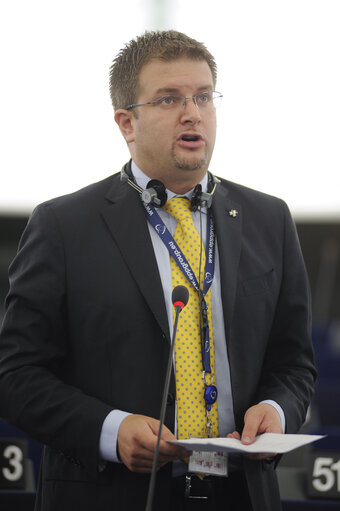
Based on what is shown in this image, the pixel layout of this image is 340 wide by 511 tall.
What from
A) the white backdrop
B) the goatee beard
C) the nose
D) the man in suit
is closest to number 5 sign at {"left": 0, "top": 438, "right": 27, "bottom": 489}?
the man in suit

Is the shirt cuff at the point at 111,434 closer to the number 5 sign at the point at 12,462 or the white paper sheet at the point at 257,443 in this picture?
the white paper sheet at the point at 257,443

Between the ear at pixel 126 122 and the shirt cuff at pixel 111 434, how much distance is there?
0.77 meters

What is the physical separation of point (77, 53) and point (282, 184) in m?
2.63

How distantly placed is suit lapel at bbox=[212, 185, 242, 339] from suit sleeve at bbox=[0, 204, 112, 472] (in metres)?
0.38

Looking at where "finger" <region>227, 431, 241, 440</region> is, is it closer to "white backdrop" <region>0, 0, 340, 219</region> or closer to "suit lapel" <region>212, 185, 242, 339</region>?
"suit lapel" <region>212, 185, 242, 339</region>

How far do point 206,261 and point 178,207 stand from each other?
172 millimetres

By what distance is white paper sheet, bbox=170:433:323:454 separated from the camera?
4.91 ft

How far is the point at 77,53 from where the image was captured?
24.1ft

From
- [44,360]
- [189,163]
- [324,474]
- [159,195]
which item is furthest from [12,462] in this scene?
[189,163]

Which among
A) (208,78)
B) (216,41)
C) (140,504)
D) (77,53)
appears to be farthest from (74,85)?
(140,504)

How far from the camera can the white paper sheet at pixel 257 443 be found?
1.50 metres

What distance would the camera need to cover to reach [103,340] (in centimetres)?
177

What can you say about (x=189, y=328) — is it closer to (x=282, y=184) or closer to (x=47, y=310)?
(x=47, y=310)

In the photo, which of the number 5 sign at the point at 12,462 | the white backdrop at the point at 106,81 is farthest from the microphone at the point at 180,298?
the white backdrop at the point at 106,81
